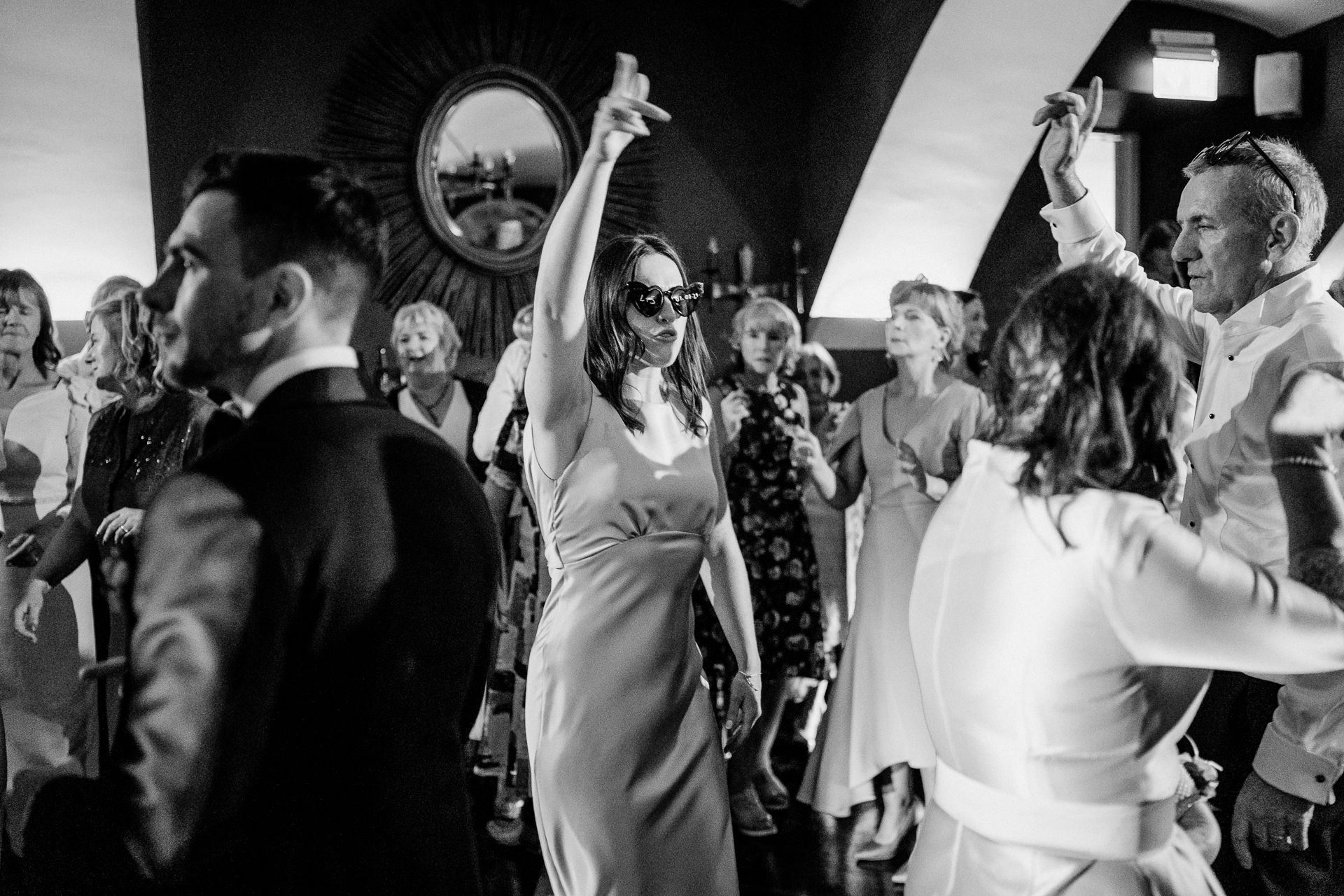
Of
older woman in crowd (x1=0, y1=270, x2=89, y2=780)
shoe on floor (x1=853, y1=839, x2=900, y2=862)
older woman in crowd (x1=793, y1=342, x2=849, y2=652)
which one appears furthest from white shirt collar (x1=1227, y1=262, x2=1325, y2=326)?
older woman in crowd (x1=0, y1=270, x2=89, y2=780)

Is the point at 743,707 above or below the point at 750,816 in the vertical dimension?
above

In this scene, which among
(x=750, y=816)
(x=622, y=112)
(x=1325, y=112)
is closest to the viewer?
(x=622, y=112)

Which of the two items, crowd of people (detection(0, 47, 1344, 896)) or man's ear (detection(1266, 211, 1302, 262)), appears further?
man's ear (detection(1266, 211, 1302, 262))

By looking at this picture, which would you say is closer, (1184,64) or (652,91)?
(652,91)

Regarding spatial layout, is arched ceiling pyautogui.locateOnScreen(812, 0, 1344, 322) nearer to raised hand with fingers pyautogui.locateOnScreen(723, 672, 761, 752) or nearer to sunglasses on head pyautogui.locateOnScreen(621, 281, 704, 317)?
sunglasses on head pyautogui.locateOnScreen(621, 281, 704, 317)

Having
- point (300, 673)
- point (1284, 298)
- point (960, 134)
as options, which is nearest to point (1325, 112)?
point (960, 134)

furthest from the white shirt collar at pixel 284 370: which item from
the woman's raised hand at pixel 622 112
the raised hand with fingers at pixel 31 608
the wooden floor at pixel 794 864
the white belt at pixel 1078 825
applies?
the wooden floor at pixel 794 864

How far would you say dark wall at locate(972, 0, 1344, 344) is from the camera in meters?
6.57

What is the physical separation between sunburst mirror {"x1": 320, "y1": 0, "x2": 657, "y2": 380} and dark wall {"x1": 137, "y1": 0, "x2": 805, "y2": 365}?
142 millimetres

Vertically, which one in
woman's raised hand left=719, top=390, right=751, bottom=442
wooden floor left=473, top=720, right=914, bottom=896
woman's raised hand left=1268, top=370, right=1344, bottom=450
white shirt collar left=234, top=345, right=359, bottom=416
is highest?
white shirt collar left=234, top=345, right=359, bottom=416

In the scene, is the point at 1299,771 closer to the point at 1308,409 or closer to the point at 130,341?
the point at 1308,409

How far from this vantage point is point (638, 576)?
2.06 m

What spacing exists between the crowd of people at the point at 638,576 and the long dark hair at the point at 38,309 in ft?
2.89

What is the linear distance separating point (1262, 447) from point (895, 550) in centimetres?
172
